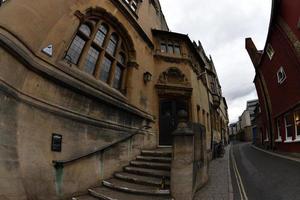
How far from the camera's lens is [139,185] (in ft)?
17.0

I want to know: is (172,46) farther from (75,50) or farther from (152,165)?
(152,165)

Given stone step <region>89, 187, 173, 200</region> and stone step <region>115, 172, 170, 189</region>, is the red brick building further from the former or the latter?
stone step <region>89, 187, 173, 200</region>

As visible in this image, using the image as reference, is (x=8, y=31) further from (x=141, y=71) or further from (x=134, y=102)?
(x=141, y=71)

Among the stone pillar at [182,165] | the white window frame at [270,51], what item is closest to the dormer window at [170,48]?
the stone pillar at [182,165]

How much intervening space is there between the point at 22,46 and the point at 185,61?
355 inches

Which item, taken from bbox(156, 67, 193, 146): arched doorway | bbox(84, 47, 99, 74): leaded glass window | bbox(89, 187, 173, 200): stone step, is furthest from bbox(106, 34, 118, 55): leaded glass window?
bbox(89, 187, 173, 200): stone step

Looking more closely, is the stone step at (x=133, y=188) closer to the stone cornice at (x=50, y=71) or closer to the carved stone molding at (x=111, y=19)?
the stone cornice at (x=50, y=71)

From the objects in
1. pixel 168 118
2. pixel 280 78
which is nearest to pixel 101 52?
pixel 168 118

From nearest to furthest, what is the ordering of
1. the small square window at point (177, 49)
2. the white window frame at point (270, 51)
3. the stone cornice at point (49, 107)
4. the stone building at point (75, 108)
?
the stone cornice at point (49, 107) → the stone building at point (75, 108) → the small square window at point (177, 49) → the white window frame at point (270, 51)

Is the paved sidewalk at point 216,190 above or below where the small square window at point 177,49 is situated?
below

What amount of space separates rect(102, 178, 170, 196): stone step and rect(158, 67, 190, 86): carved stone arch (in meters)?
6.42

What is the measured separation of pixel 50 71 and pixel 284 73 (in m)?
14.6

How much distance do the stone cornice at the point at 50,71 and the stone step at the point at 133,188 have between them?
2.57m

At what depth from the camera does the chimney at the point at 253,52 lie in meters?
19.5
